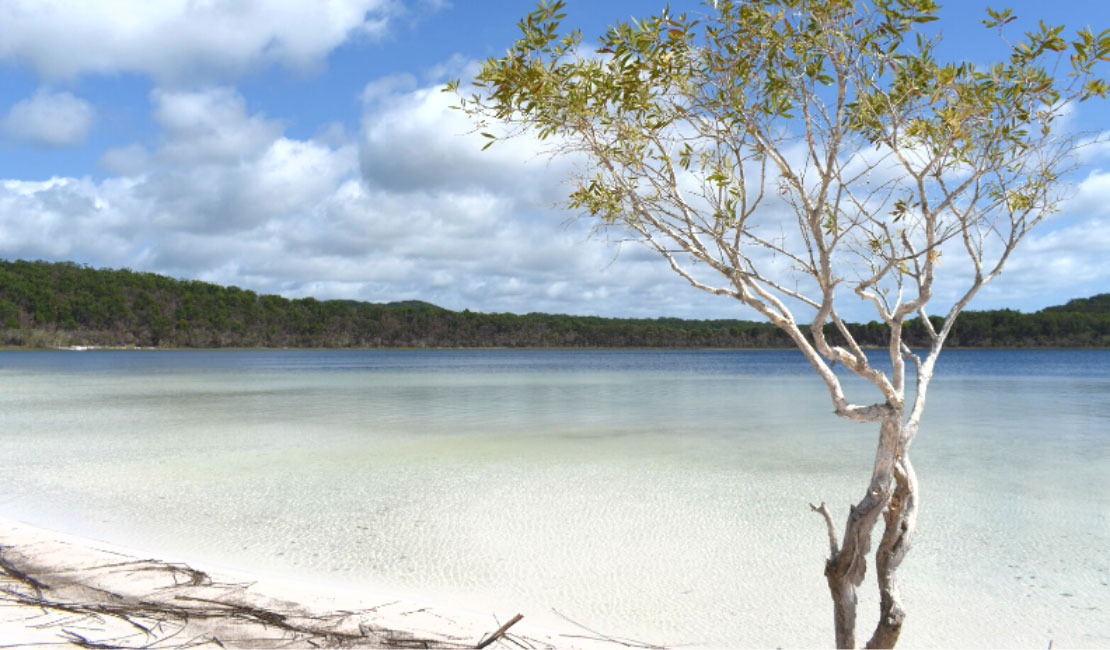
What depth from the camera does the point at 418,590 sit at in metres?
5.35

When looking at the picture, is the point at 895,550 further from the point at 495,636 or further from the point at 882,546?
the point at 495,636

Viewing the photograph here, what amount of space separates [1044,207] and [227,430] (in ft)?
46.0

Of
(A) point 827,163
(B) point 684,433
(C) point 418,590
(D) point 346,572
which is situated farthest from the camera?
(B) point 684,433

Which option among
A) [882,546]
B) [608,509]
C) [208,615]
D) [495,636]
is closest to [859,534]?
[882,546]

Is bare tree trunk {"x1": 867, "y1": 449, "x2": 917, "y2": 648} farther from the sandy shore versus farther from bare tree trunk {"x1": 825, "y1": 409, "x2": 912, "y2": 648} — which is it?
the sandy shore

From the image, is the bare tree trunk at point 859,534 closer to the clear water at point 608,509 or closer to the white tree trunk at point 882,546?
the white tree trunk at point 882,546

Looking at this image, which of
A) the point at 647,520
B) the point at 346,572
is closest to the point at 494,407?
the point at 647,520

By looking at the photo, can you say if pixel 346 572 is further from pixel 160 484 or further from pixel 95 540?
pixel 160 484

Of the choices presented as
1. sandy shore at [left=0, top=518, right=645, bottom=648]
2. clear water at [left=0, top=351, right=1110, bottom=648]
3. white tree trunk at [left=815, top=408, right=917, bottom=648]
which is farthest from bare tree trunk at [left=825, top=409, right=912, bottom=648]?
sandy shore at [left=0, top=518, right=645, bottom=648]

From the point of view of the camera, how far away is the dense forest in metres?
96.9

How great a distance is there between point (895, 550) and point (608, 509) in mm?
4365

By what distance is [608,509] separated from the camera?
7.75 m

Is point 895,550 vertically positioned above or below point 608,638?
above

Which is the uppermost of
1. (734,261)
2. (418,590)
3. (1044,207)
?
(1044,207)
